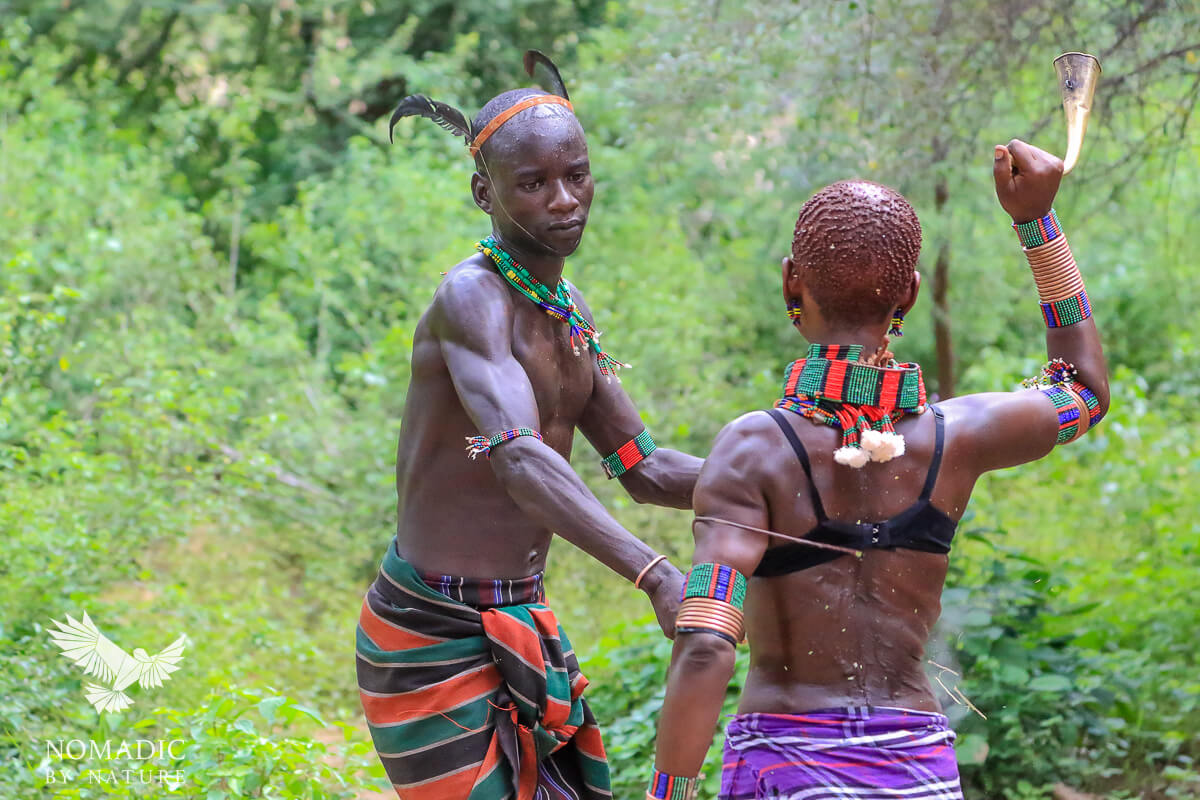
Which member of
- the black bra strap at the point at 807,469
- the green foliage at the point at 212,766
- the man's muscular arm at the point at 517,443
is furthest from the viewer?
the green foliage at the point at 212,766

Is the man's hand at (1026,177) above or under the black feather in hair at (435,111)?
under

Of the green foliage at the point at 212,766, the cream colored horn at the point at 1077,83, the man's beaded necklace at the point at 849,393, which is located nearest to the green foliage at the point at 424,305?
the green foliage at the point at 212,766

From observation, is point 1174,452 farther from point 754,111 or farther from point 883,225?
point 883,225

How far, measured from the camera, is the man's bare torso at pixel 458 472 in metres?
2.93

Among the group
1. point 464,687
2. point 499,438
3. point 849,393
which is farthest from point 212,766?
point 849,393

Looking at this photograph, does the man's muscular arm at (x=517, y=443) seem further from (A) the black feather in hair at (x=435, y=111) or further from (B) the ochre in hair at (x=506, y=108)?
(A) the black feather in hair at (x=435, y=111)

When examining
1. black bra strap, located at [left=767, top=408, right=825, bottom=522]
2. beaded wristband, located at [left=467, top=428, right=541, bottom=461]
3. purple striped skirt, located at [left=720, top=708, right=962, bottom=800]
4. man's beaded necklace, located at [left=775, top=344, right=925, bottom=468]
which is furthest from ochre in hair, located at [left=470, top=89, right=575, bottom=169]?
purple striped skirt, located at [left=720, top=708, right=962, bottom=800]

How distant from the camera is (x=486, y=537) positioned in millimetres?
2951

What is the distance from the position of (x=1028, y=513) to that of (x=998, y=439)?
5543 mm

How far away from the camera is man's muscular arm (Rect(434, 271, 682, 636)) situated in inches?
96.3

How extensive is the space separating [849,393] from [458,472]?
1013mm

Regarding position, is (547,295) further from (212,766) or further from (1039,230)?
(212,766)

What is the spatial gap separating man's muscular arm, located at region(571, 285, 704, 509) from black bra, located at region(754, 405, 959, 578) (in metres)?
0.91

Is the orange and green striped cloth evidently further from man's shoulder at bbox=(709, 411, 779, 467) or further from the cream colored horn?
the cream colored horn
